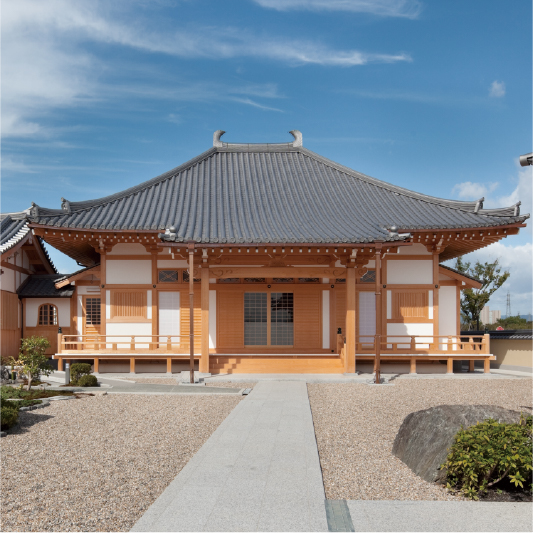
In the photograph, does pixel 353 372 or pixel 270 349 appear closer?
pixel 353 372

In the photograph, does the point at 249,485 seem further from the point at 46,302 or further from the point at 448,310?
the point at 46,302

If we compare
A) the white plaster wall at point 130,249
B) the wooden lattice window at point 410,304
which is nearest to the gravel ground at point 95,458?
the white plaster wall at point 130,249

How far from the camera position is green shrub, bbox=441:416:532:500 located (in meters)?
5.70

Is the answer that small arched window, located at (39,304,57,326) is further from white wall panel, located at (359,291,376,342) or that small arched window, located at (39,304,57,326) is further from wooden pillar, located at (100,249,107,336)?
white wall panel, located at (359,291,376,342)

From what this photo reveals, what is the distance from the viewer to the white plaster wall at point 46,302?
A: 20875 millimetres

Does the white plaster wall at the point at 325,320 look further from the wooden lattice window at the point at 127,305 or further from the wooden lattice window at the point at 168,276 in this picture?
the wooden lattice window at the point at 127,305

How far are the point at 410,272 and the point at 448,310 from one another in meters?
2.24

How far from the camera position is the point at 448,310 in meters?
18.7

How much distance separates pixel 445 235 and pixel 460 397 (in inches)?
252

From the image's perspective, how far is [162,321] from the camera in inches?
705

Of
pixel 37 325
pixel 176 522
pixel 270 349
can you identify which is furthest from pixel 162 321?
pixel 176 522

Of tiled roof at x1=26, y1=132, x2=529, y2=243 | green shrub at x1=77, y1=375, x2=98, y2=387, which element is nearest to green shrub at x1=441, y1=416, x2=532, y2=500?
tiled roof at x1=26, y1=132, x2=529, y2=243

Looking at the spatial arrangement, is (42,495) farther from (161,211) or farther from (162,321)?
(161,211)

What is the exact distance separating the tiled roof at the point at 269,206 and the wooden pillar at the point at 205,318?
4.27ft
